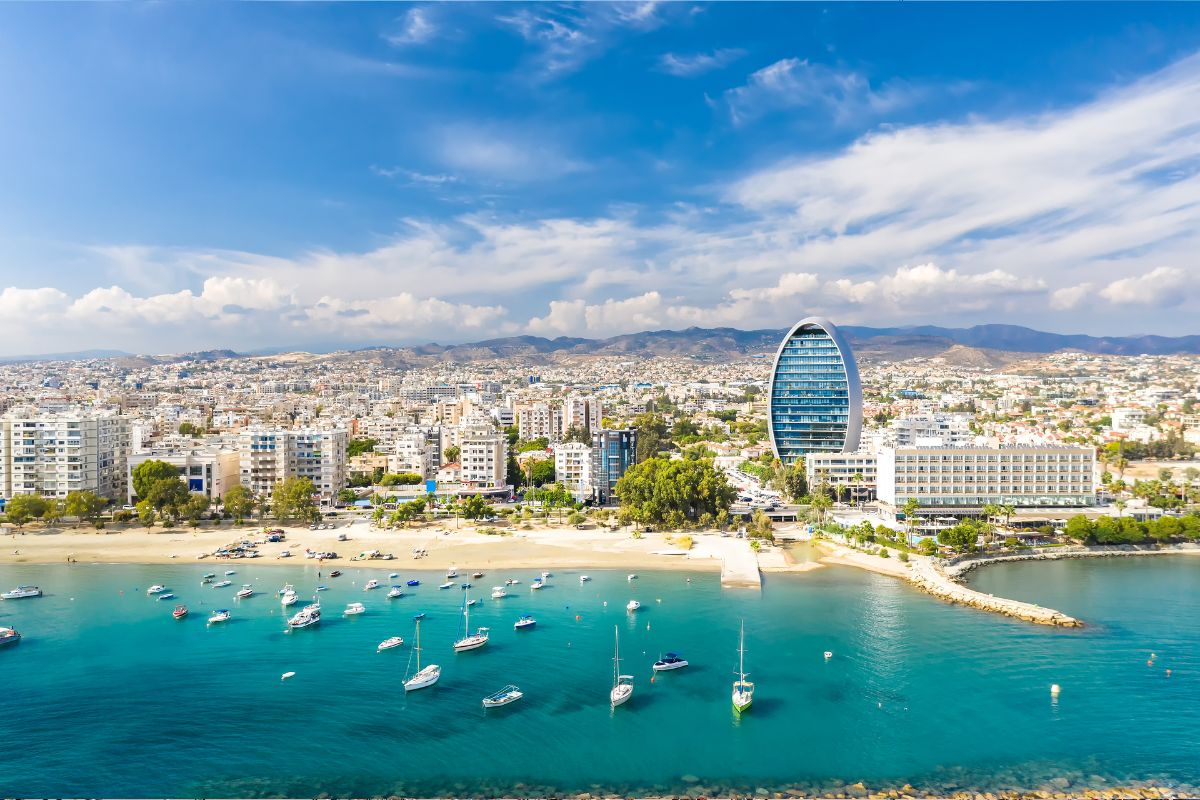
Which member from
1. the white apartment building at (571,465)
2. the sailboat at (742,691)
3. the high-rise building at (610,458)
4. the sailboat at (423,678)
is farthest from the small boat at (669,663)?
the white apartment building at (571,465)

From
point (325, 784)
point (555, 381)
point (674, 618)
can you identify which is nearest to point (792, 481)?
point (674, 618)

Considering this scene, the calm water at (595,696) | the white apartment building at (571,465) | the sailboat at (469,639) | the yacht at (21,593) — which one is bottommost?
the calm water at (595,696)

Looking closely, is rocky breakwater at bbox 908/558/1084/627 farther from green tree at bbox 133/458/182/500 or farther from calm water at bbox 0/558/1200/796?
green tree at bbox 133/458/182/500

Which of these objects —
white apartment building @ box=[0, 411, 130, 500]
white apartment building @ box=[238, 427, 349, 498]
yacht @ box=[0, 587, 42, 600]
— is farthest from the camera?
white apartment building @ box=[238, 427, 349, 498]

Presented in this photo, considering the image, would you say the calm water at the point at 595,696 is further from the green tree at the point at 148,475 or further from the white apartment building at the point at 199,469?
the white apartment building at the point at 199,469

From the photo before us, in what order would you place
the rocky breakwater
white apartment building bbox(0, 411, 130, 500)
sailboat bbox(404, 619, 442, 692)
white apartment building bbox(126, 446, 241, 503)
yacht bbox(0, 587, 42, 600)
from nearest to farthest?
sailboat bbox(404, 619, 442, 692), the rocky breakwater, yacht bbox(0, 587, 42, 600), white apartment building bbox(0, 411, 130, 500), white apartment building bbox(126, 446, 241, 503)

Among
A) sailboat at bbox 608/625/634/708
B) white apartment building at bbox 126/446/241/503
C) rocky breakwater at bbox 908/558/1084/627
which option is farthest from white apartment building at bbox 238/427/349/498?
rocky breakwater at bbox 908/558/1084/627

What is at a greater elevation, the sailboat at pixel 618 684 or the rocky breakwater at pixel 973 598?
the rocky breakwater at pixel 973 598
